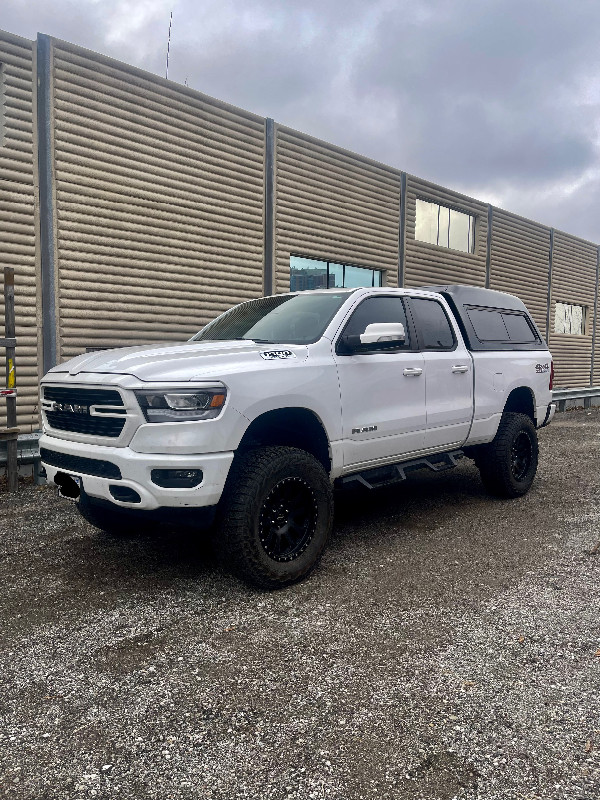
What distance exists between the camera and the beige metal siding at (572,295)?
2053 cm

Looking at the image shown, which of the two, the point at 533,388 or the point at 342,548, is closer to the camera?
the point at 342,548

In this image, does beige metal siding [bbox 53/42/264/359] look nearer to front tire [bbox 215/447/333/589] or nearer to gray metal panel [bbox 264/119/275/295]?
gray metal panel [bbox 264/119/275/295]

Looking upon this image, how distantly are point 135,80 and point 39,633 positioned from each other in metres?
8.44

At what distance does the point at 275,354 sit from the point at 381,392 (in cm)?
104

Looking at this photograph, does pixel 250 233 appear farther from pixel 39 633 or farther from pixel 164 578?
pixel 39 633

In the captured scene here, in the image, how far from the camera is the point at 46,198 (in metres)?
8.19

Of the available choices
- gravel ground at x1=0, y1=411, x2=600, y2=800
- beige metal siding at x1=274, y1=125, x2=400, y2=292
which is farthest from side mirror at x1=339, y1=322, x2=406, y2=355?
beige metal siding at x1=274, y1=125, x2=400, y2=292

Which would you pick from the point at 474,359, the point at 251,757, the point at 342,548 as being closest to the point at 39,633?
the point at 251,757

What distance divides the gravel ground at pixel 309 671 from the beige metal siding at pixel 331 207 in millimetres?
7925

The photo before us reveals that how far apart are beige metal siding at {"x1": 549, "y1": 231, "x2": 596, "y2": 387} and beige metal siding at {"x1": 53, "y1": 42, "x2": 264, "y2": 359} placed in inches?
531

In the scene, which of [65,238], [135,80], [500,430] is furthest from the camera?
→ [135,80]

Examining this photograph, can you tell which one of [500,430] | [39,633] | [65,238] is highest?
[65,238]

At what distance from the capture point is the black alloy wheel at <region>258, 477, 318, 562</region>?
3.72 m

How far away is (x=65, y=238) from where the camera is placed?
8375 mm
